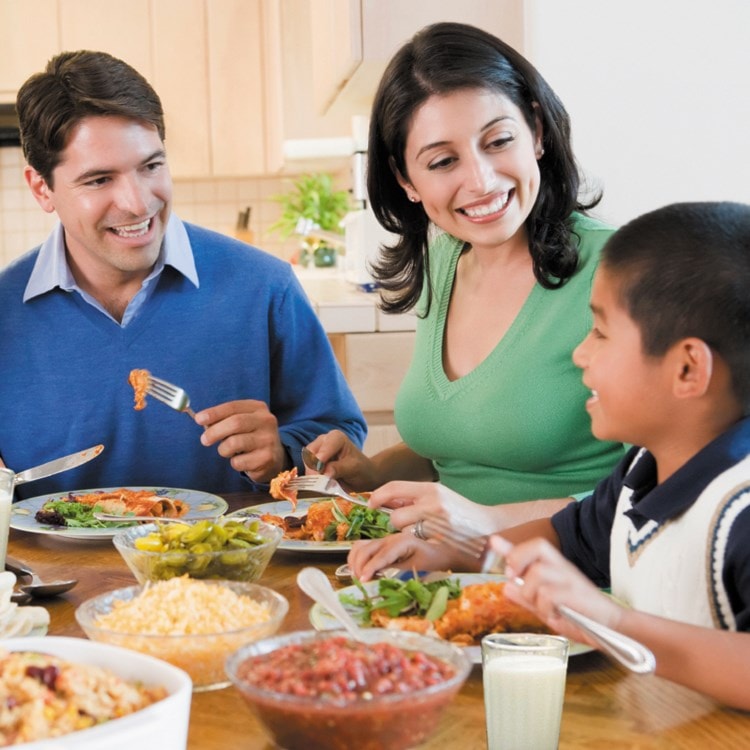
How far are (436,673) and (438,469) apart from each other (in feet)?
3.77

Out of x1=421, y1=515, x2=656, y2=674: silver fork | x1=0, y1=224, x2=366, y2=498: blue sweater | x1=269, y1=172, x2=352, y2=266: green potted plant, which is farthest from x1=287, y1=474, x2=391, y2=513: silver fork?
x1=269, y1=172, x2=352, y2=266: green potted plant

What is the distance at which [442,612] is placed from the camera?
44.7 inches

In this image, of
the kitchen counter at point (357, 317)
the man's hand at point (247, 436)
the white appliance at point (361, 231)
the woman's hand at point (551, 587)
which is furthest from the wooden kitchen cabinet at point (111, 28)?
the woman's hand at point (551, 587)

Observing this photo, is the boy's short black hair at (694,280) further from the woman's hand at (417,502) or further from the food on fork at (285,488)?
the food on fork at (285,488)

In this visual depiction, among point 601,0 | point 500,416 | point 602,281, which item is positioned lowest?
point 500,416

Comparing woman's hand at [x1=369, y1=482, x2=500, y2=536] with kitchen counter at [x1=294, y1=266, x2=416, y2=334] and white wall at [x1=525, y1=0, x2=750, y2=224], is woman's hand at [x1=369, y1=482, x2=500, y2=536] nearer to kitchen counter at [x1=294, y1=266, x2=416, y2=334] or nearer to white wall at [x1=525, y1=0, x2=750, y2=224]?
white wall at [x1=525, y1=0, x2=750, y2=224]

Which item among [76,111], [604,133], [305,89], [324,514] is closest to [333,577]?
[324,514]

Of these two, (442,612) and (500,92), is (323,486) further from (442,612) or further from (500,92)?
(500,92)

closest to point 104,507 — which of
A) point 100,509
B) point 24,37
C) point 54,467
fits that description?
point 100,509

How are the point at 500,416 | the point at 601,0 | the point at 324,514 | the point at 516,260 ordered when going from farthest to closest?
the point at 601,0
the point at 516,260
the point at 500,416
the point at 324,514

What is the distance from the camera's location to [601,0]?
8.68 ft

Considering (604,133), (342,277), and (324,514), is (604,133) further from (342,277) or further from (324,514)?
(342,277)

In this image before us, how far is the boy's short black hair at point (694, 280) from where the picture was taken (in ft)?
3.69

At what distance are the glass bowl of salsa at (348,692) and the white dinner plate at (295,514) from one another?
59cm
